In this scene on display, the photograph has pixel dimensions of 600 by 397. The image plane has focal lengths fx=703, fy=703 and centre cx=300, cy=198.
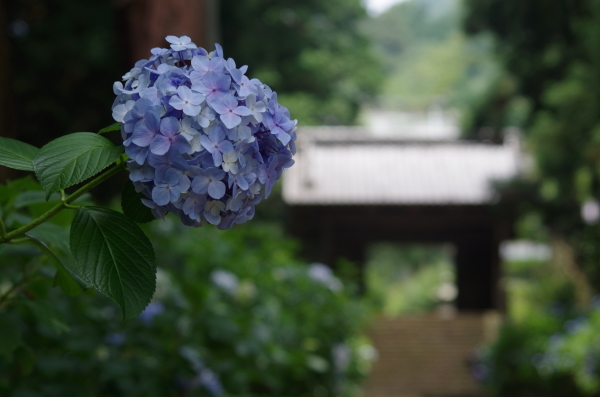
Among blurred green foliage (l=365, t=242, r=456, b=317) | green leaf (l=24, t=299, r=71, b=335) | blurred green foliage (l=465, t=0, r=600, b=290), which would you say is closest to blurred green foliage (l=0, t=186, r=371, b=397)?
green leaf (l=24, t=299, r=71, b=335)

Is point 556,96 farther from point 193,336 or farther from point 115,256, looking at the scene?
point 115,256

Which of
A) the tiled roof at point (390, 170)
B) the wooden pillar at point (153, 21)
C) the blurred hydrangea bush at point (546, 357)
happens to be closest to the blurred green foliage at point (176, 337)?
the wooden pillar at point (153, 21)

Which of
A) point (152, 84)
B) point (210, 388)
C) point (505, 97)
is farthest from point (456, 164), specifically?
point (152, 84)

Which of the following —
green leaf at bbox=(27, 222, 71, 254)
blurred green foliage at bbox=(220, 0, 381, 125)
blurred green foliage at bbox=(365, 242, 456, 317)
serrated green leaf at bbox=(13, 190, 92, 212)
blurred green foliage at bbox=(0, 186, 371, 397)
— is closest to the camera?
green leaf at bbox=(27, 222, 71, 254)

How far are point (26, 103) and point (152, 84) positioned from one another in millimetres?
6338

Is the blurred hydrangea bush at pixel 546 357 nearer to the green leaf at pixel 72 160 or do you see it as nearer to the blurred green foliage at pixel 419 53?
the green leaf at pixel 72 160

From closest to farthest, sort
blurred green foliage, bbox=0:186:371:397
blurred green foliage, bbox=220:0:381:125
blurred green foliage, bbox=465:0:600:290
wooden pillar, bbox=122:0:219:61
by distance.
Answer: blurred green foliage, bbox=0:186:371:397
wooden pillar, bbox=122:0:219:61
blurred green foliage, bbox=465:0:600:290
blurred green foliage, bbox=220:0:381:125

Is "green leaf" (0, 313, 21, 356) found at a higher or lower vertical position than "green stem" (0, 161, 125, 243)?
lower

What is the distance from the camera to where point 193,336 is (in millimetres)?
2076

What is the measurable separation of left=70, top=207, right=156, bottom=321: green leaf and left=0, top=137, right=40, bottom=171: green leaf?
6 cm

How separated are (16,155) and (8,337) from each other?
357 mm

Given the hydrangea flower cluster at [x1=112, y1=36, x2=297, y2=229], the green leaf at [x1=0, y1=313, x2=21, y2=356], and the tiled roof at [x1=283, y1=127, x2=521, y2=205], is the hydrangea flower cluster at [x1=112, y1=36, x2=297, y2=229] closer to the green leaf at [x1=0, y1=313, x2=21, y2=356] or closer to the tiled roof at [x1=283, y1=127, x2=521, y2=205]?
the green leaf at [x1=0, y1=313, x2=21, y2=356]

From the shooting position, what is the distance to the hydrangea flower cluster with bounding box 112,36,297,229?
590mm

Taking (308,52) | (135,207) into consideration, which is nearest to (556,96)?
(135,207)
